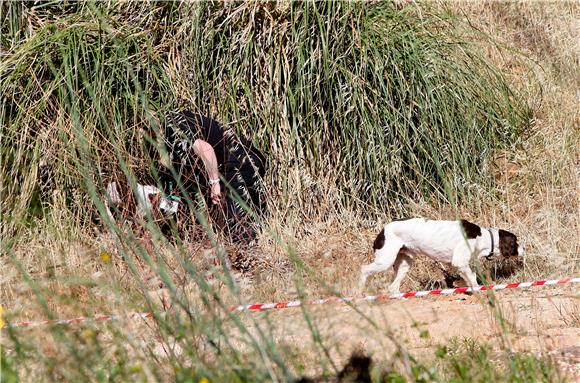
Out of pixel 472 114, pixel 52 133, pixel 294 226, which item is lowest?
pixel 294 226

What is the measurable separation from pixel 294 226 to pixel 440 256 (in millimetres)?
1787

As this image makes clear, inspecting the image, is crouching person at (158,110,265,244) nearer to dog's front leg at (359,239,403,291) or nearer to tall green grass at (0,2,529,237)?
tall green grass at (0,2,529,237)

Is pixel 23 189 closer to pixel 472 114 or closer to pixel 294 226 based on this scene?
pixel 294 226

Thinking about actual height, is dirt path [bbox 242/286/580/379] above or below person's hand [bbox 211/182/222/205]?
above

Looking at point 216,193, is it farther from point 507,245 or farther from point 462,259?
point 507,245

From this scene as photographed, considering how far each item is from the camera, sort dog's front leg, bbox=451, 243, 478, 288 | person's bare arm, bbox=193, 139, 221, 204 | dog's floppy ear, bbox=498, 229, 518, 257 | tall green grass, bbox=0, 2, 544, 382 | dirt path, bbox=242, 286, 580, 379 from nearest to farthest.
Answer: dirt path, bbox=242, 286, 580, 379 < dog's front leg, bbox=451, 243, 478, 288 < dog's floppy ear, bbox=498, 229, 518, 257 < person's bare arm, bbox=193, 139, 221, 204 < tall green grass, bbox=0, 2, 544, 382

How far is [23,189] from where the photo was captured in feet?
25.9

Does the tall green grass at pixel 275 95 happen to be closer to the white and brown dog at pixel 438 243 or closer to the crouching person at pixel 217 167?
the crouching person at pixel 217 167

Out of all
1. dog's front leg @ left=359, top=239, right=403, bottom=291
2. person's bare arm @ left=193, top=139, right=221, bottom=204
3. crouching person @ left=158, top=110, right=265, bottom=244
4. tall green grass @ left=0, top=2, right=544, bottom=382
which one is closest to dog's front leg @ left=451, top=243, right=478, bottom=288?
dog's front leg @ left=359, top=239, right=403, bottom=291

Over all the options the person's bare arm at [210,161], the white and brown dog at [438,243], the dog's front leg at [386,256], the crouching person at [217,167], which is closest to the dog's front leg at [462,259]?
the white and brown dog at [438,243]

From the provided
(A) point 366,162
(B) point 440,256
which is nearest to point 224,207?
(A) point 366,162

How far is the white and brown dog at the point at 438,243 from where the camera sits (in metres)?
6.48

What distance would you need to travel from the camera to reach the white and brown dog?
21.3ft

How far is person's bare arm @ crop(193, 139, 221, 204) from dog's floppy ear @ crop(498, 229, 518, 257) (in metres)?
2.27
